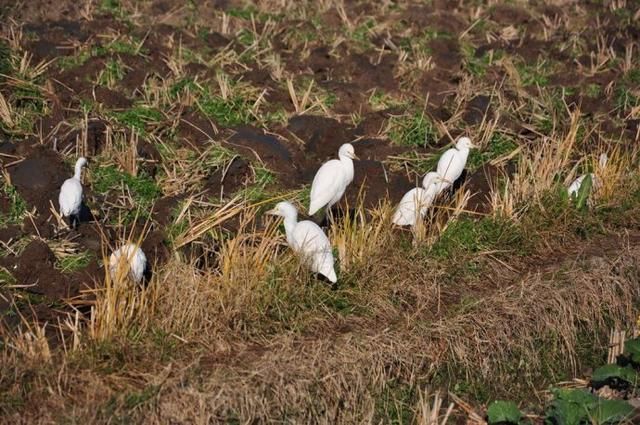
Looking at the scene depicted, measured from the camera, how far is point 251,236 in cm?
812

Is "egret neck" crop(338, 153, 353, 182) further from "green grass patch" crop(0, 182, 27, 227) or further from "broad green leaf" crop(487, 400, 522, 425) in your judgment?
"broad green leaf" crop(487, 400, 522, 425)

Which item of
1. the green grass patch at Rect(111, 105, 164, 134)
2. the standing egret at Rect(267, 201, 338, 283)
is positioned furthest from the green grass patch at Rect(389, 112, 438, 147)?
the standing egret at Rect(267, 201, 338, 283)

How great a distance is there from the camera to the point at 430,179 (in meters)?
9.52

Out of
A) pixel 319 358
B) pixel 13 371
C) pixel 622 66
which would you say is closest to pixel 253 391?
pixel 319 358

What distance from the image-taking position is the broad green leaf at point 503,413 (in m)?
7.03

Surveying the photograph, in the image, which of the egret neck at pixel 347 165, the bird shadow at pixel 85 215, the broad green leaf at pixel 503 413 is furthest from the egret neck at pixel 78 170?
the broad green leaf at pixel 503 413

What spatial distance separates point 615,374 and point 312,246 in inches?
82.8

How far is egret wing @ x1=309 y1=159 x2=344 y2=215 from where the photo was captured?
8.95m

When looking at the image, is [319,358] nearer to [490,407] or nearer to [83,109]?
[490,407]

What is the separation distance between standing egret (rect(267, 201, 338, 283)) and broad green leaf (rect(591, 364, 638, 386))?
5.92 feet

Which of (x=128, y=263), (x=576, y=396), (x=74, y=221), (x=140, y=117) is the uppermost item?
(x=128, y=263)

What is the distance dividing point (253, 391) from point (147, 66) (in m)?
5.74

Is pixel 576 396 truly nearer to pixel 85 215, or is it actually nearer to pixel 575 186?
pixel 575 186

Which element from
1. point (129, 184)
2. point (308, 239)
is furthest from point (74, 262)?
point (308, 239)
